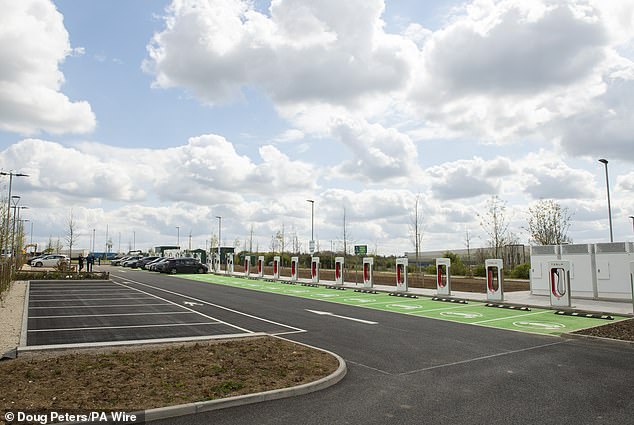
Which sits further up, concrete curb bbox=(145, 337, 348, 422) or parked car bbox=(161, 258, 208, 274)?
parked car bbox=(161, 258, 208, 274)

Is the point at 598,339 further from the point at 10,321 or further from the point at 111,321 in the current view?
the point at 10,321

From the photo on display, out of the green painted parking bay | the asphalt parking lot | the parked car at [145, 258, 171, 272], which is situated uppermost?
the parked car at [145, 258, 171, 272]

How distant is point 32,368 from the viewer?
7.28 m

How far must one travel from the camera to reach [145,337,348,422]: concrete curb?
5594 millimetres

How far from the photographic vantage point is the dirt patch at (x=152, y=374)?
5.89m

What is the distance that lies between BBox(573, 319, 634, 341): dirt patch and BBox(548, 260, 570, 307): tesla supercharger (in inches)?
130

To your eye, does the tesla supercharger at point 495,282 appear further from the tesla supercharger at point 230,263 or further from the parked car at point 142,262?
the parked car at point 142,262

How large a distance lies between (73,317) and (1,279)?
20.9ft

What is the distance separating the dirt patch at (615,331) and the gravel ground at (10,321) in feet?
43.5

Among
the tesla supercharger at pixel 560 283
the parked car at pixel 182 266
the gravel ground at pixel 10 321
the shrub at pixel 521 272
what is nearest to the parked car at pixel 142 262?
the parked car at pixel 182 266

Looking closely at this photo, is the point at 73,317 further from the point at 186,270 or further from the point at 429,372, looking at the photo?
the point at 186,270

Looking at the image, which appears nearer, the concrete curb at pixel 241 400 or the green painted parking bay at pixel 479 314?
the concrete curb at pixel 241 400

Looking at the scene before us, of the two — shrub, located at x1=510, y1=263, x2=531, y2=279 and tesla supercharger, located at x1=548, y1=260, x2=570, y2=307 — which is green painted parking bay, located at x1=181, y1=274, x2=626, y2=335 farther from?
shrub, located at x1=510, y1=263, x2=531, y2=279

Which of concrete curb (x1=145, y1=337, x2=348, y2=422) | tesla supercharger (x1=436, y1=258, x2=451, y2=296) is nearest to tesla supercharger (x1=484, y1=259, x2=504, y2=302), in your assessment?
tesla supercharger (x1=436, y1=258, x2=451, y2=296)
